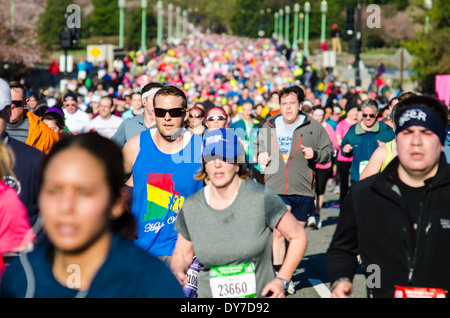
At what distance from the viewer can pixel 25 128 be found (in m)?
6.18

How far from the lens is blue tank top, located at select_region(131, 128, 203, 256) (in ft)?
18.6

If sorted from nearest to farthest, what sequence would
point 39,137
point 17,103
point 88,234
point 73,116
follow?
1. point 88,234
2. point 39,137
3. point 17,103
4. point 73,116

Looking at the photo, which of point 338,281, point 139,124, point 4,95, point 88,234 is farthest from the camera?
point 139,124

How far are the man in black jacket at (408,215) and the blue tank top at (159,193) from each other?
6.70ft

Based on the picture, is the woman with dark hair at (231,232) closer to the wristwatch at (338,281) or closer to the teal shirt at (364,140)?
the wristwatch at (338,281)

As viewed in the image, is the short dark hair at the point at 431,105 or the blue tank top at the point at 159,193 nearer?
the short dark hair at the point at 431,105

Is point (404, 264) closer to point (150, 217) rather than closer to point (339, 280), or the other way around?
point (339, 280)

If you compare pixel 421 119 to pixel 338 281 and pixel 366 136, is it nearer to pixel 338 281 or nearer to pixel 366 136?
pixel 338 281

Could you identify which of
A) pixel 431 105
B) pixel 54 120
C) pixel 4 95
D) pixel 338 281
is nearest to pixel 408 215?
pixel 338 281

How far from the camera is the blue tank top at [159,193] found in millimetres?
5660

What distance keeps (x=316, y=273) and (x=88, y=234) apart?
6989 millimetres

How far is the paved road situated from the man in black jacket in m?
4.15

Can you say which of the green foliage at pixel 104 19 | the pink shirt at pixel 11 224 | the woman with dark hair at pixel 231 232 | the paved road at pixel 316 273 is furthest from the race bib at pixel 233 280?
the green foliage at pixel 104 19
